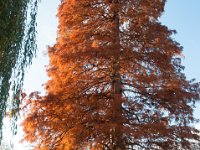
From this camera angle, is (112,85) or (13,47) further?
(112,85)

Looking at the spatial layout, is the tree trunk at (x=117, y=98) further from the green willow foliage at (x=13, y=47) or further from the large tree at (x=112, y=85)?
the green willow foliage at (x=13, y=47)

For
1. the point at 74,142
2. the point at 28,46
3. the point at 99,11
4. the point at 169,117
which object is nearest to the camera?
the point at 28,46

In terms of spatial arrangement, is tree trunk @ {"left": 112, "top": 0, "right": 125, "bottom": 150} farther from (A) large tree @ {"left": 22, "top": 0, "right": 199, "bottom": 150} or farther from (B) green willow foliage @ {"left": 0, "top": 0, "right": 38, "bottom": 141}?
(B) green willow foliage @ {"left": 0, "top": 0, "right": 38, "bottom": 141}

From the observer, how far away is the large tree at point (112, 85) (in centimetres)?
1041

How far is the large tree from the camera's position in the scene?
10406mm

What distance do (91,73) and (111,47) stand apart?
103cm

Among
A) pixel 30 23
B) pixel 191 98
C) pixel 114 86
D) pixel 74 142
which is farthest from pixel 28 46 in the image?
pixel 191 98

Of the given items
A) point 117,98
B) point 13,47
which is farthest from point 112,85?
point 13,47

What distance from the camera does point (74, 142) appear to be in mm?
10141

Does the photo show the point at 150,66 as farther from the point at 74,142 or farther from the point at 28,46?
the point at 28,46

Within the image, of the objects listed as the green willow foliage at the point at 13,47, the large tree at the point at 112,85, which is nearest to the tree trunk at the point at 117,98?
the large tree at the point at 112,85

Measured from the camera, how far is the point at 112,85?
1169 centimetres

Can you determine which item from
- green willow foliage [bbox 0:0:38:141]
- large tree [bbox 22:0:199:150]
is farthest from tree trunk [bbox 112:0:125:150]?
green willow foliage [bbox 0:0:38:141]

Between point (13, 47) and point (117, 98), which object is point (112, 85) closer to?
point (117, 98)
